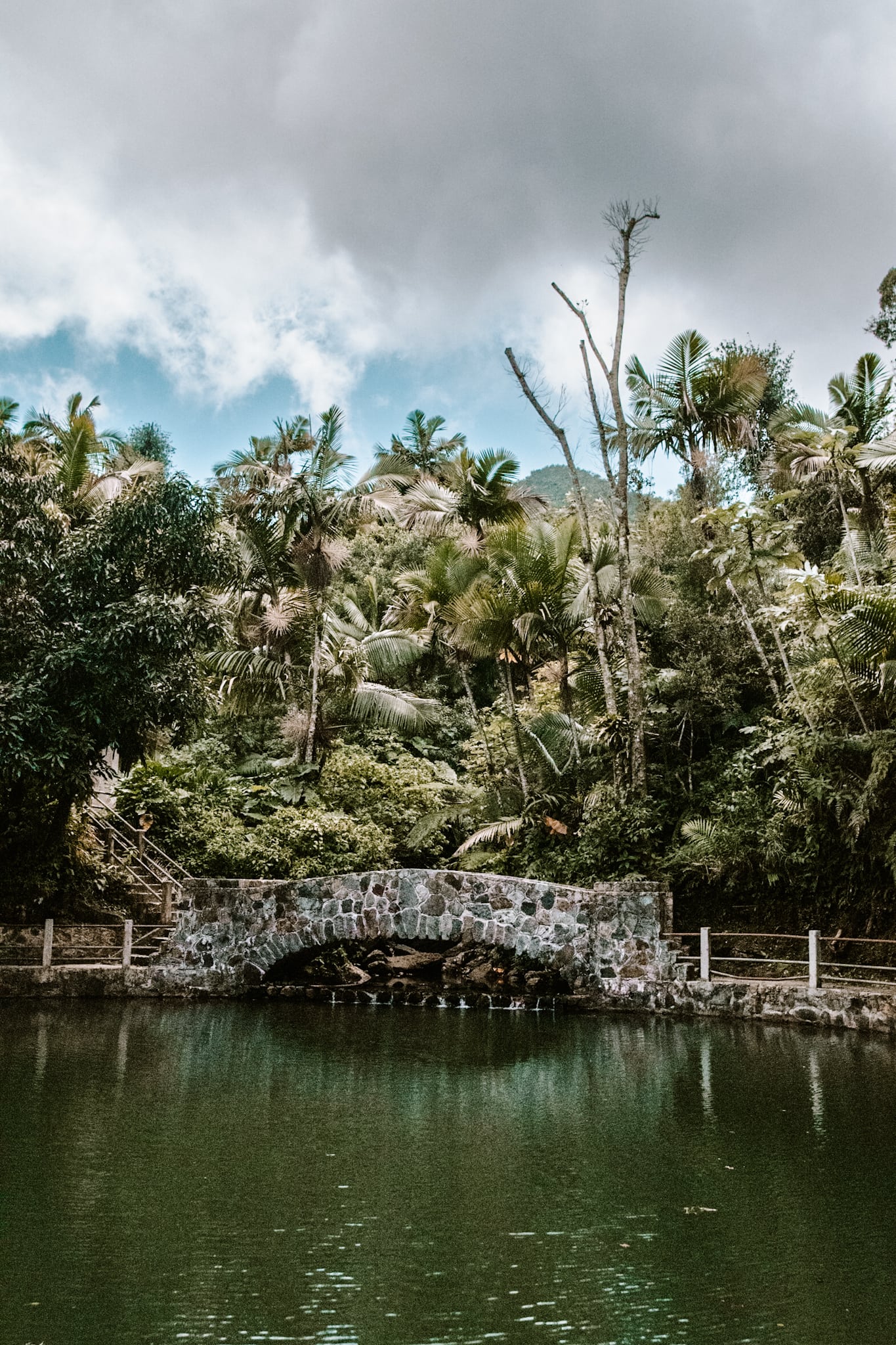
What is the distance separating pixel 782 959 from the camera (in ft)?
41.1

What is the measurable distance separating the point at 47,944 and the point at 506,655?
8232mm

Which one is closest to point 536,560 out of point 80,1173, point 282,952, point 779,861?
point 779,861

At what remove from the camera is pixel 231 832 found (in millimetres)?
16469

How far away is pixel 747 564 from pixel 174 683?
753 cm

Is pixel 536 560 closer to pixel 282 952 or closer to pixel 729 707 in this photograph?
pixel 729 707

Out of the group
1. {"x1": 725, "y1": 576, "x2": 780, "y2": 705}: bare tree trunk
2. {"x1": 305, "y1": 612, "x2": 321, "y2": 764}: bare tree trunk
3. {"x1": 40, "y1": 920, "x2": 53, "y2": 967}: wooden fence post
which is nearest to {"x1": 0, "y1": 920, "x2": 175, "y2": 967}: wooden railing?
{"x1": 40, "y1": 920, "x2": 53, "y2": 967}: wooden fence post

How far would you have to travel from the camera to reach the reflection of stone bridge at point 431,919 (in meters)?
13.0

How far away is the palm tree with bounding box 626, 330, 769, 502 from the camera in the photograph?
1719 cm

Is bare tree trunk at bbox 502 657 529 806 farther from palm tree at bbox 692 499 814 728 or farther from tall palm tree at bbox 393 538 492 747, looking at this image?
palm tree at bbox 692 499 814 728

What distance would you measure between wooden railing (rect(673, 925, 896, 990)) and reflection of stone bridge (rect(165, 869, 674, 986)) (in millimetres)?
562

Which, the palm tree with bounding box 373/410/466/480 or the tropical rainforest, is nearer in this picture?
the tropical rainforest

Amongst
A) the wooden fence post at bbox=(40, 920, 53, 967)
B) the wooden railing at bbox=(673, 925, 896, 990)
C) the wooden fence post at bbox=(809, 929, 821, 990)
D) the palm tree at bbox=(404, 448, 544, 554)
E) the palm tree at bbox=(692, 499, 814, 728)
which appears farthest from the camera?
the palm tree at bbox=(404, 448, 544, 554)

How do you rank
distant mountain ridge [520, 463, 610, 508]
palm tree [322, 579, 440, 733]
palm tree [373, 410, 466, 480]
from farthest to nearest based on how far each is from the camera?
distant mountain ridge [520, 463, 610, 508], palm tree [373, 410, 466, 480], palm tree [322, 579, 440, 733]

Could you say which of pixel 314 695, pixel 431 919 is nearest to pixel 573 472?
pixel 314 695
